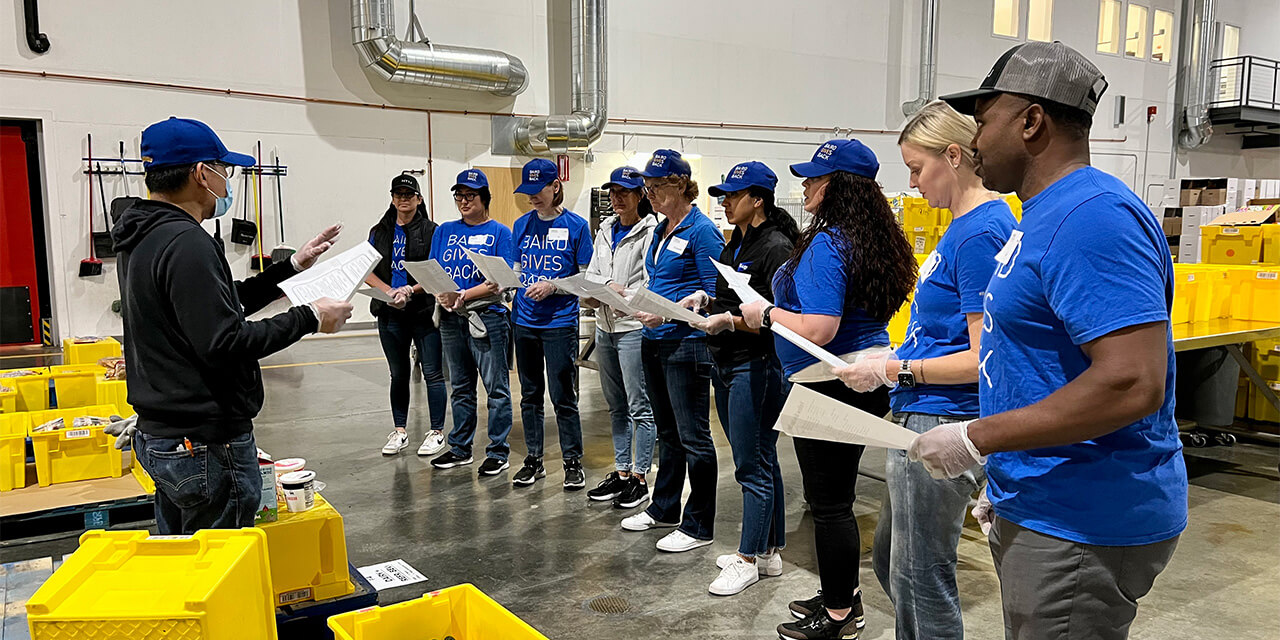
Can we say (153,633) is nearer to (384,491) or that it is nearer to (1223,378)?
(384,491)

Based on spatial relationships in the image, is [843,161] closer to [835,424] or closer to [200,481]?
[835,424]

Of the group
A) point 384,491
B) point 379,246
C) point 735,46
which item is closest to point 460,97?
point 735,46

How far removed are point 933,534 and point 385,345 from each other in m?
3.73

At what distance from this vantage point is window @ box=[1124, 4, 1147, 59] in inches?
604

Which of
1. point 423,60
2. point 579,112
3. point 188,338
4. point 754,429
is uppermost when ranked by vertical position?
point 423,60

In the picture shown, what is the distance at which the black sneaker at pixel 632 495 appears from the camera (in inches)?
162

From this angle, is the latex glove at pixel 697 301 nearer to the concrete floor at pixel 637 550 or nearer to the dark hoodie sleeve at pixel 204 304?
the concrete floor at pixel 637 550

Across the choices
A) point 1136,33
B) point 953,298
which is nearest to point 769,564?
point 953,298

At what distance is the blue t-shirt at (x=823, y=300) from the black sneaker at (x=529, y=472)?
2.24 meters

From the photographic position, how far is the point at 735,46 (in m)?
11.9

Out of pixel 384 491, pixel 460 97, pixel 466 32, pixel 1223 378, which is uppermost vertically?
pixel 466 32

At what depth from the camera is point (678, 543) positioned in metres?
3.53

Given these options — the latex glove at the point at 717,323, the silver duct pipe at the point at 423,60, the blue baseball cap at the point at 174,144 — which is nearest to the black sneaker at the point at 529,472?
the latex glove at the point at 717,323

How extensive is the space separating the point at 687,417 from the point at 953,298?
164cm
